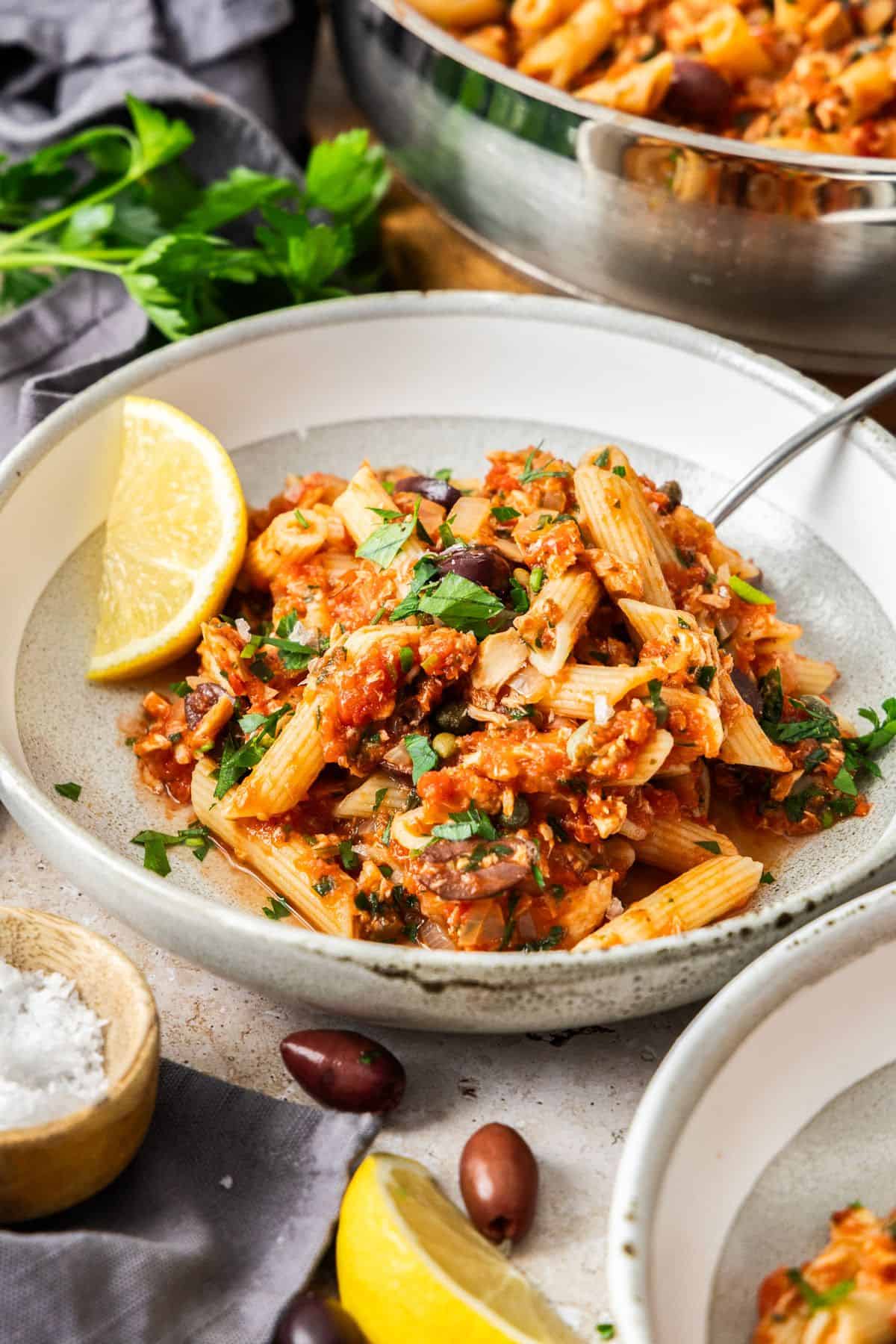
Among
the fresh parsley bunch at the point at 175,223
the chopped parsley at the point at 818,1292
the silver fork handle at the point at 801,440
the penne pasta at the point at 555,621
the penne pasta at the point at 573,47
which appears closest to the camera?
the chopped parsley at the point at 818,1292

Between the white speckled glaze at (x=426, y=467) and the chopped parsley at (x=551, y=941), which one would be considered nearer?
the white speckled glaze at (x=426, y=467)

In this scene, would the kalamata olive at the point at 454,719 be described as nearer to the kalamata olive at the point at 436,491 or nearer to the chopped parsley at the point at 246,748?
the chopped parsley at the point at 246,748

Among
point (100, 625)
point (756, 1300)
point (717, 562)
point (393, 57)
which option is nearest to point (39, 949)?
point (100, 625)

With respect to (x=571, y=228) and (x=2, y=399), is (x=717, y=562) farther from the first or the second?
(x=2, y=399)

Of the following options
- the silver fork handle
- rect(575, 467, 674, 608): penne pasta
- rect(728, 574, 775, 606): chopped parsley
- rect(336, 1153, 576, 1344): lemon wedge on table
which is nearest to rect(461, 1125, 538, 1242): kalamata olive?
rect(336, 1153, 576, 1344): lemon wedge on table

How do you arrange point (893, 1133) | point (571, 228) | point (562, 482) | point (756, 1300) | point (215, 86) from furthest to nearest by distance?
point (215, 86) < point (571, 228) < point (562, 482) < point (893, 1133) < point (756, 1300)

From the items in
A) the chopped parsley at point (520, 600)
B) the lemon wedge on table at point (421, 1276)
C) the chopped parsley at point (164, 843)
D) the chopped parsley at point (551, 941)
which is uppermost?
the chopped parsley at point (520, 600)

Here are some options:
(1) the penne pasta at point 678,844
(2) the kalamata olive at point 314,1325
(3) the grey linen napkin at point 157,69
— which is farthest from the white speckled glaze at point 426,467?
(3) the grey linen napkin at point 157,69
